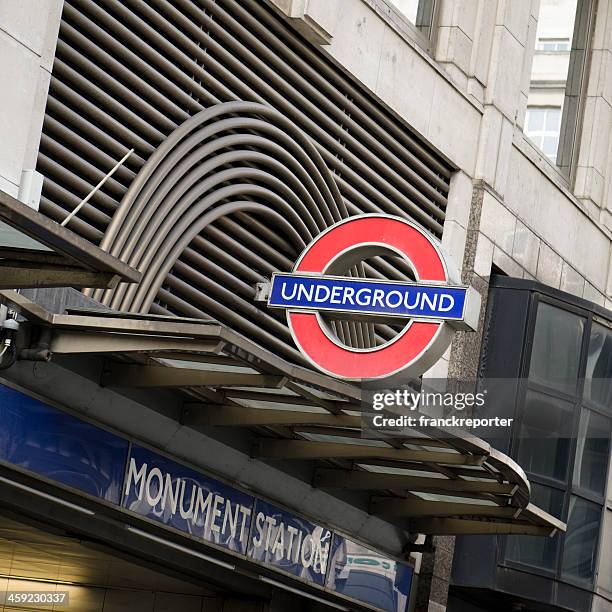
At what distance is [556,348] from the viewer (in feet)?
64.4

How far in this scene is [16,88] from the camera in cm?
1188

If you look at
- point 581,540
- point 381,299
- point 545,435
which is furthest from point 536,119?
point 381,299

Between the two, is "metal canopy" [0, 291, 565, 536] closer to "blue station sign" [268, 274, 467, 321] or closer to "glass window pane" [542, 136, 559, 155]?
"blue station sign" [268, 274, 467, 321]

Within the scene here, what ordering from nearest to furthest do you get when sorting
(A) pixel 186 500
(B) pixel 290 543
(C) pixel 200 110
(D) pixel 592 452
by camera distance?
(A) pixel 186 500 → (C) pixel 200 110 → (B) pixel 290 543 → (D) pixel 592 452

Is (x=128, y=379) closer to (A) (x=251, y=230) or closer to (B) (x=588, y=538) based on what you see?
(A) (x=251, y=230)

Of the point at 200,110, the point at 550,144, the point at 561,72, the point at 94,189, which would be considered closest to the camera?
the point at 94,189

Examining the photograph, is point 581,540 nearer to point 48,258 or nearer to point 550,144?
point 550,144

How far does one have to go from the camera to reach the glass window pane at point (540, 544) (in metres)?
18.7

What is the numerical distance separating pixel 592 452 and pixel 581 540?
3.68 ft

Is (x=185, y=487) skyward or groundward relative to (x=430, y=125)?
groundward

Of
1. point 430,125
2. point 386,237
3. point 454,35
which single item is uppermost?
point 454,35

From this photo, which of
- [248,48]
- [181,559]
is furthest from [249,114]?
[181,559]

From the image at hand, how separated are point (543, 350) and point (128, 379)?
26.3ft

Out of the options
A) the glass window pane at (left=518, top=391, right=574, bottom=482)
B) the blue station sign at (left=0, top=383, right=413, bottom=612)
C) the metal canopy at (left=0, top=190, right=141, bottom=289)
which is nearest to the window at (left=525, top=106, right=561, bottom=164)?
the glass window pane at (left=518, top=391, right=574, bottom=482)
